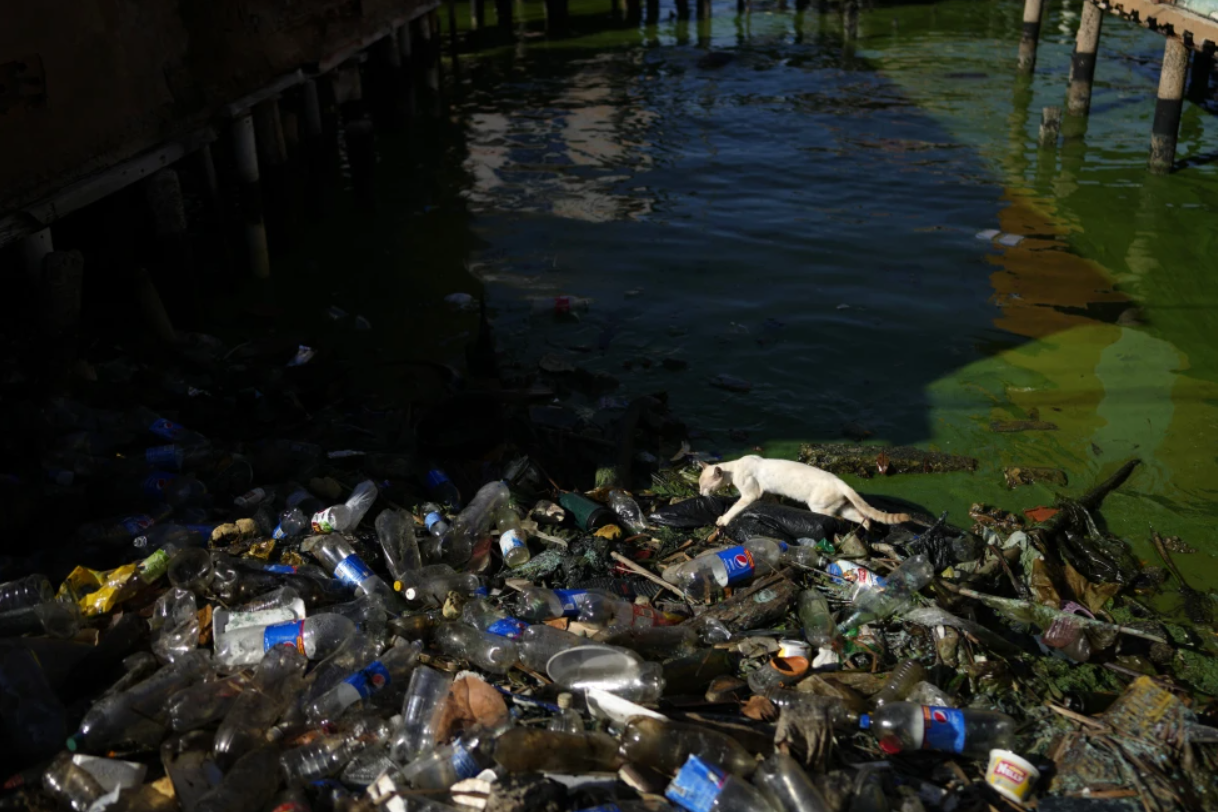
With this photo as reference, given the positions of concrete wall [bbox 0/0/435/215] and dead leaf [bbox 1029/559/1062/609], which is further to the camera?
concrete wall [bbox 0/0/435/215]

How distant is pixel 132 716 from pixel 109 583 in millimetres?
1030

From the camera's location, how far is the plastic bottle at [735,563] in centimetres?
516

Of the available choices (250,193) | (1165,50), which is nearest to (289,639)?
(250,193)

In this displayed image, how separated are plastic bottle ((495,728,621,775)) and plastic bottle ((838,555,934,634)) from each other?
1.56 meters

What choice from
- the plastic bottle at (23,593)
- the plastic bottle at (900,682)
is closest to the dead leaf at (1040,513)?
the plastic bottle at (900,682)

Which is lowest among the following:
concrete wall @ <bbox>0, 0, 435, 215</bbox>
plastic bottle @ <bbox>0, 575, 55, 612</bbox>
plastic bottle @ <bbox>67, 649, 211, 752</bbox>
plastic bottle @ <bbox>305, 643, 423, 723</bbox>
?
plastic bottle @ <bbox>305, 643, 423, 723</bbox>

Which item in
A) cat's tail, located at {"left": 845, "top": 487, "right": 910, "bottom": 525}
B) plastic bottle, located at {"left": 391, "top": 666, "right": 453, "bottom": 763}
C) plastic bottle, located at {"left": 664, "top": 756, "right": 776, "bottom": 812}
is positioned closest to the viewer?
plastic bottle, located at {"left": 664, "top": 756, "right": 776, "bottom": 812}

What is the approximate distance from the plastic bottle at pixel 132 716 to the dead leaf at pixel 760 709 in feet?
6.99

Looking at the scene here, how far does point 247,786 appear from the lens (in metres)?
3.46


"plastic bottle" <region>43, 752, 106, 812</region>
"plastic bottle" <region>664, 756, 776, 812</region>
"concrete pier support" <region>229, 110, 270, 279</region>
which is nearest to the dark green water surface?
"concrete pier support" <region>229, 110, 270, 279</region>

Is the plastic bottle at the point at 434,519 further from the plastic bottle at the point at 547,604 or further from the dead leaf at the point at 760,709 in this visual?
the dead leaf at the point at 760,709

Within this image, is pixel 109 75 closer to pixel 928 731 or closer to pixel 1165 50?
pixel 928 731

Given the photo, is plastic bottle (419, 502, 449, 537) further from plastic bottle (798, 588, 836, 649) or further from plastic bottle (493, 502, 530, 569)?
plastic bottle (798, 588, 836, 649)

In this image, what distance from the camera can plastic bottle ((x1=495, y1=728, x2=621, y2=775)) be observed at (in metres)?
3.61
